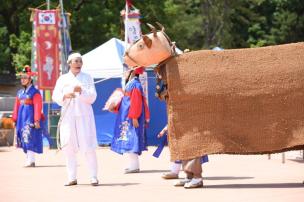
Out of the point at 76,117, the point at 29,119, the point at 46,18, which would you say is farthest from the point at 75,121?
the point at 46,18

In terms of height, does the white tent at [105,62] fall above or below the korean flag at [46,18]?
below

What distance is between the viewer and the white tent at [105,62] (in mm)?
21766

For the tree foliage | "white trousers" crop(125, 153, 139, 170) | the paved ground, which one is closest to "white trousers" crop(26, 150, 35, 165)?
the paved ground

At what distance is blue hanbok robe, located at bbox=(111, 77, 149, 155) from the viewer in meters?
13.0

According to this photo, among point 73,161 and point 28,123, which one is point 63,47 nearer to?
point 28,123

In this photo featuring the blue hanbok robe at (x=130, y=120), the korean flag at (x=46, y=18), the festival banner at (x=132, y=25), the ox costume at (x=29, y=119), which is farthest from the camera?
the korean flag at (x=46, y=18)

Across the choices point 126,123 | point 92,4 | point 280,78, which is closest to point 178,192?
point 280,78

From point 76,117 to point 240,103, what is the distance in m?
2.17

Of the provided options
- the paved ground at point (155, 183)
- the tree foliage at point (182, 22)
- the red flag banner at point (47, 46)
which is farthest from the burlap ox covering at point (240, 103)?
the tree foliage at point (182, 22)

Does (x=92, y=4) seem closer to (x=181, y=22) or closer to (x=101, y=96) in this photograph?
(x=181, y=22)

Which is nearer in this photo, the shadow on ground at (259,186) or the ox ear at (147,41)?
the shadow on ground at (259,186)

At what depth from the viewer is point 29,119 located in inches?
599

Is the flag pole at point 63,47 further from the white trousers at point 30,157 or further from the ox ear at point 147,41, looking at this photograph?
the ox ear at point 147,41

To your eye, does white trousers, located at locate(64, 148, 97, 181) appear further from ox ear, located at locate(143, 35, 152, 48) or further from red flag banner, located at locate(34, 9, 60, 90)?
red flag banner, located at locate(34, 9, 60, 90)
